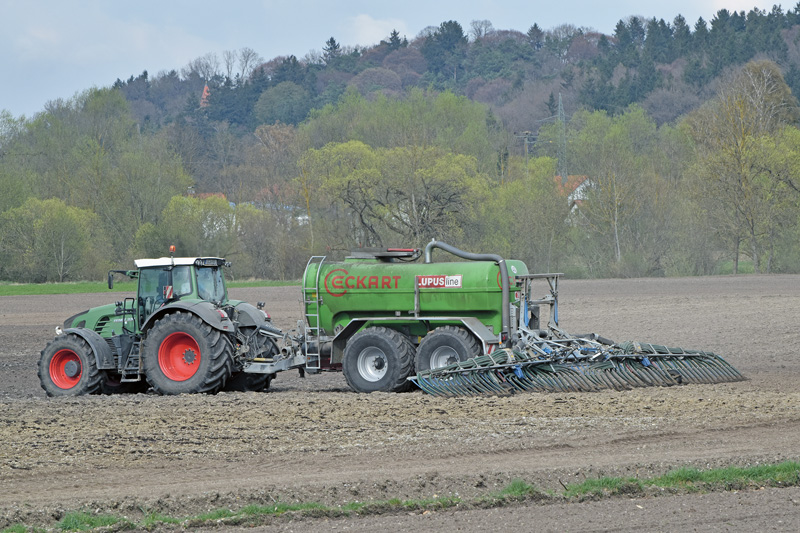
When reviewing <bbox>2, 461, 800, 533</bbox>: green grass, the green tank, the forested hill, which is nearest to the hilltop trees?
the forested hill

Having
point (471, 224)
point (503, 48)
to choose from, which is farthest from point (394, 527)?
point (503, 48)

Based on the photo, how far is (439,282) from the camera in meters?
14.7

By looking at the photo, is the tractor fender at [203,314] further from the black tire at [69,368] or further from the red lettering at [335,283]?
the red lettering at [335,283]

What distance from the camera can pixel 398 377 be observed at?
14.6 meters

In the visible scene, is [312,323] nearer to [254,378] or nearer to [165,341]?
[254,378]

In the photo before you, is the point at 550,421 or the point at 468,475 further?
the point at 550,421

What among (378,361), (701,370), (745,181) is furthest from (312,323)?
(745,181)

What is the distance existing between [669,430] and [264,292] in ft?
110

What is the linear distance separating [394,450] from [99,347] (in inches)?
266

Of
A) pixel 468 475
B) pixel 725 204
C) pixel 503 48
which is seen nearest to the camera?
pixel 468 475

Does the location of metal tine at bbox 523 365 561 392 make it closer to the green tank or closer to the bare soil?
the bare soil

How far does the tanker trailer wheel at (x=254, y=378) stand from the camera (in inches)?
612

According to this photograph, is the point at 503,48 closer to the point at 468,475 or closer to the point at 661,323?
the point at 661,323

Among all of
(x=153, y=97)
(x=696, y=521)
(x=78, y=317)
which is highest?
(x=153, y=97)
